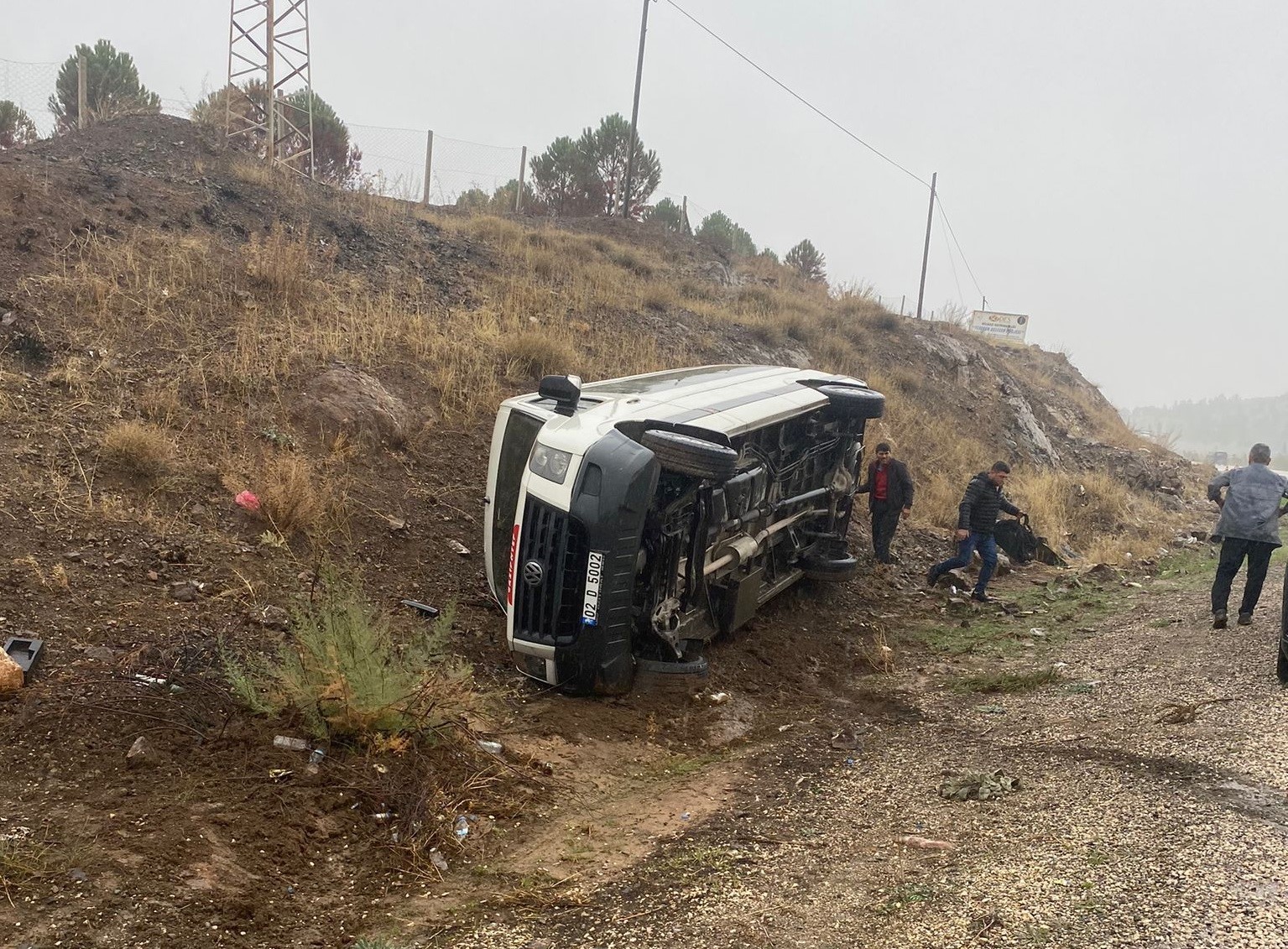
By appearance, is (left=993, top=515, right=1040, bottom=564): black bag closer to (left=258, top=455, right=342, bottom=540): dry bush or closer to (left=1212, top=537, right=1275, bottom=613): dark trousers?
(left=1212, top=537, right=1275, bottom=613): dark trousers

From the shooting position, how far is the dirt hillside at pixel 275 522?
11.4ft

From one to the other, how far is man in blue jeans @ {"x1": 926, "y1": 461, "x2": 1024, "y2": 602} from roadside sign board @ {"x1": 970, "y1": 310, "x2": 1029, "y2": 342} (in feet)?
74.4

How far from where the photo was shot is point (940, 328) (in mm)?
22953

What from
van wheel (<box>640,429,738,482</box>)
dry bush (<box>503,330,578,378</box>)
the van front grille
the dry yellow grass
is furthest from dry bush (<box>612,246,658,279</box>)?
the van front grille

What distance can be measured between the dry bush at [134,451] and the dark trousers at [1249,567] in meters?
8.13

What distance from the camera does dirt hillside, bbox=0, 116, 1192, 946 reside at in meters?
3.47

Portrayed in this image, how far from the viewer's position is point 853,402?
26.6ft

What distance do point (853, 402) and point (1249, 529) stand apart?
10.6ft

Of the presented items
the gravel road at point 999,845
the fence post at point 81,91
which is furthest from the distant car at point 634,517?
the fence post at point 81,91

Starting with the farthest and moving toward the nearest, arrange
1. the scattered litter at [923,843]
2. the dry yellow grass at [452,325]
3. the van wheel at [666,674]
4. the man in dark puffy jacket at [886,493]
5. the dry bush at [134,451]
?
the man in dark puffy jacket at [886,493], the dry yellow grass at [452,325], the dry bush at [134,451], the van wheel at [666,674], the scattered litter at [923,843]

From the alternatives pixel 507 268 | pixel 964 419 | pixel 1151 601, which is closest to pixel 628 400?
pixel 1151 601

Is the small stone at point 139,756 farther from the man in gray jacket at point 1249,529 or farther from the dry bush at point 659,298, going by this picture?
the dry bush at point 659,298

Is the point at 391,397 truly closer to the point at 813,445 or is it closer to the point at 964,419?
the point at 813,445

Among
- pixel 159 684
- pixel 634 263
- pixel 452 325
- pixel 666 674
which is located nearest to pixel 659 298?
pixel 634 263
